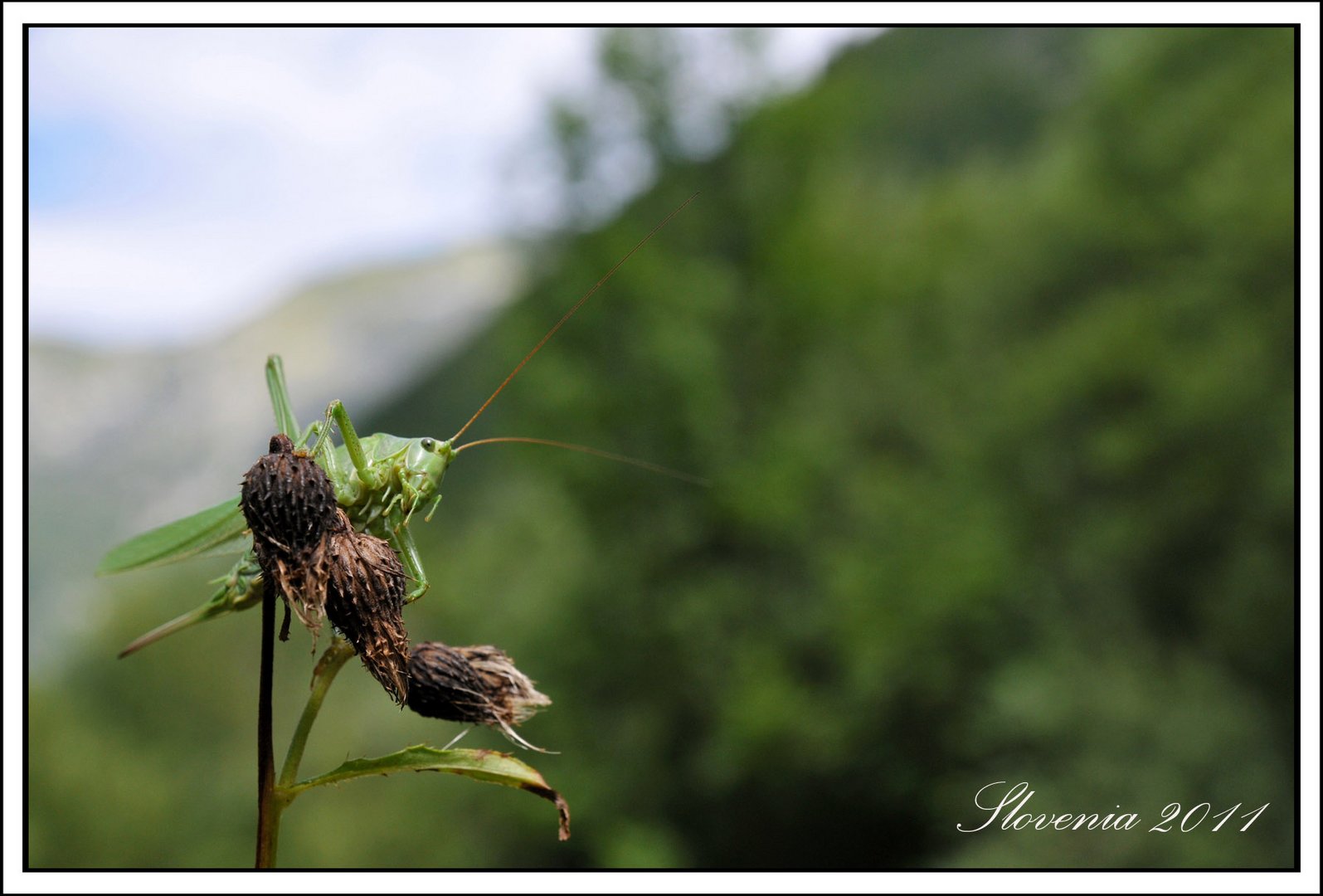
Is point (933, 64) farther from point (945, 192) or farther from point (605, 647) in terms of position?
point (605, 647)

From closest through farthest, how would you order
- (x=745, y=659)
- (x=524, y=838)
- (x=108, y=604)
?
(x=745, y=659) < (x=524, y=838) < (x=108, y=604)

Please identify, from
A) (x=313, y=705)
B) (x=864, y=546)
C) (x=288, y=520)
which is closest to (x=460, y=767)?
(x=313, y=705)

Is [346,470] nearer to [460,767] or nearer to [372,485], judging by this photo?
[372,485]

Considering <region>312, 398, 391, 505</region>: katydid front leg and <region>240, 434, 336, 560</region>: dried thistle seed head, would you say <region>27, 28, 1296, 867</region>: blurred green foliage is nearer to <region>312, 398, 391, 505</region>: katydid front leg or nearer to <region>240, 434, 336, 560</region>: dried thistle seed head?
<region>312, 398, 391, 505</region>: katydid front leg

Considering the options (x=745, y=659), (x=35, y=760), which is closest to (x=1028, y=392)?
(x=745, y=659)

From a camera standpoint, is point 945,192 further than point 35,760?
Yes

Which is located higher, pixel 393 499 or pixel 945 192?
pixel 945 192

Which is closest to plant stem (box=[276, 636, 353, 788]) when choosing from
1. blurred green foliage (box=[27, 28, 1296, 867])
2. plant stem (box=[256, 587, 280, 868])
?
plant stem (box=[256, 587, 280, 868])
